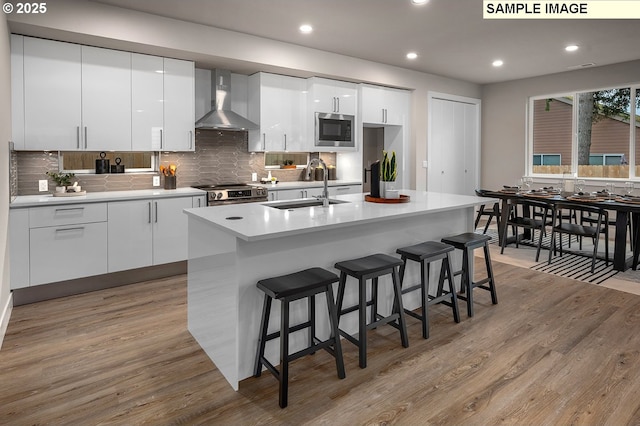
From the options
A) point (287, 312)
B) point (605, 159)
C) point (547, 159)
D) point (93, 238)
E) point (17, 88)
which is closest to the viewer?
point (287, 312)

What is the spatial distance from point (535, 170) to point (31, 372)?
7628mm

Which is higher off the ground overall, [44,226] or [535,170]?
[535,170]

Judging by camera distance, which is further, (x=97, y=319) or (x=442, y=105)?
(x=442, y=105)

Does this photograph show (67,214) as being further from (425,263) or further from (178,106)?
(425,263)

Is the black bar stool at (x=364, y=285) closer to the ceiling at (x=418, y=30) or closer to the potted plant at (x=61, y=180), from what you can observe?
the ceiling at (x=418, y=30)

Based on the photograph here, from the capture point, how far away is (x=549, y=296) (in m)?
3.80

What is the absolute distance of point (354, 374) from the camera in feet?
7.98

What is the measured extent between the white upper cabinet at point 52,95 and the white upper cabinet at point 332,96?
2.68m

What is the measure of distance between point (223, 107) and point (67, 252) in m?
2.32

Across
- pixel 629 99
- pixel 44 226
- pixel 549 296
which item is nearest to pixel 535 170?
pixel 629 99

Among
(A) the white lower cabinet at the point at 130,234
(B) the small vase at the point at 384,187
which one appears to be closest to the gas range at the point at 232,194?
(A) the white lower cabinet at the point at 130,234

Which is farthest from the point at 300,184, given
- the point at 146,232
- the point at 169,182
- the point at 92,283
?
the point at 92,283

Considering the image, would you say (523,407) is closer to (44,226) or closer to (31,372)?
(31,372)

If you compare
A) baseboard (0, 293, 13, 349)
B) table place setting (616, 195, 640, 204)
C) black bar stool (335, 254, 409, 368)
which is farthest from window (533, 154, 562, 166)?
baseboard (0, 293, 13, 349)
